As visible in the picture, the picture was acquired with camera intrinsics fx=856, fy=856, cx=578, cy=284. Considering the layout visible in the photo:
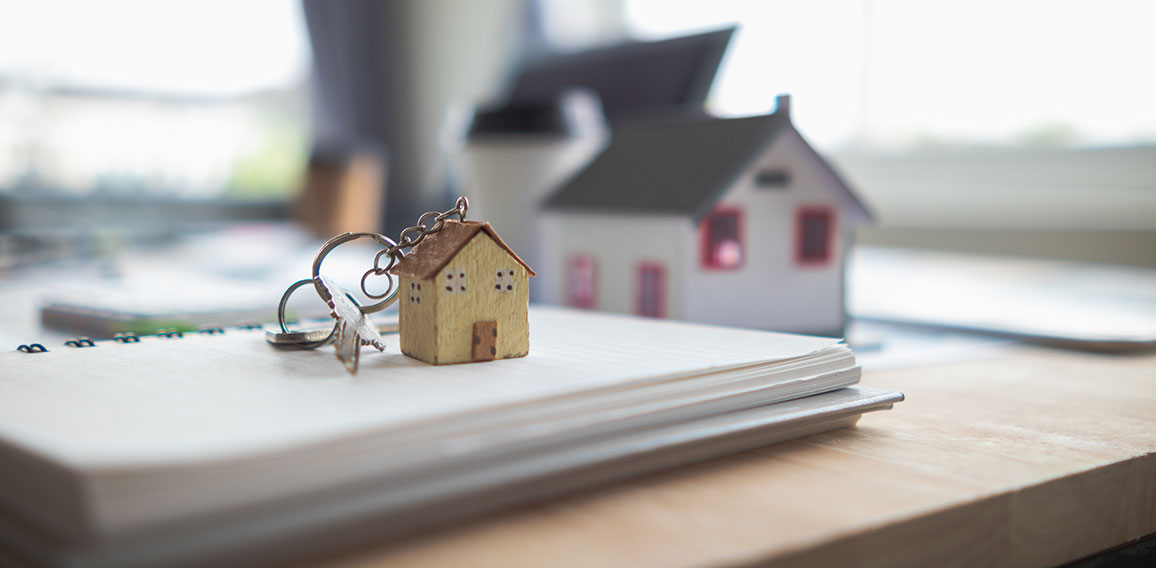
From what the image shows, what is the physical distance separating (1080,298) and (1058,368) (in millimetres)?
512

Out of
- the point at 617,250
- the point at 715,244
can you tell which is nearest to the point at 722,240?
the point at 715,244

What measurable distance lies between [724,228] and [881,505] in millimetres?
436

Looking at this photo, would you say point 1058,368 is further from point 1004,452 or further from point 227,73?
point 227,73

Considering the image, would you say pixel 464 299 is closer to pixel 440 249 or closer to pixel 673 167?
pixel 440 249

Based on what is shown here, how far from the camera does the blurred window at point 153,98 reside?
9.24ft

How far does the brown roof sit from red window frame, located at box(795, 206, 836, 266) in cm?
42

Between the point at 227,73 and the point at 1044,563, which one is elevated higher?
the point at 227,73

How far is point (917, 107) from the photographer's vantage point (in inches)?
83.7

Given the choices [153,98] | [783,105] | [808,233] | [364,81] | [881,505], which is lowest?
[881,505]

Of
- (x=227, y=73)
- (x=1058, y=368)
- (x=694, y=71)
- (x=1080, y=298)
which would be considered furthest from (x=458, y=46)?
(x=1058, y=368)

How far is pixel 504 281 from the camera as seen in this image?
0.45 metres

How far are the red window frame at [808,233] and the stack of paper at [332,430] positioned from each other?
0.34 meters

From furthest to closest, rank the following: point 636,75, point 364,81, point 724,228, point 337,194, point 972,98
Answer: point 364,81 → point 337,194 → point 972,98 → point 636,75 → point 724,228

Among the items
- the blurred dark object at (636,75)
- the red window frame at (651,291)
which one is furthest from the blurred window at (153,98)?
the red window frame at (651,291)
